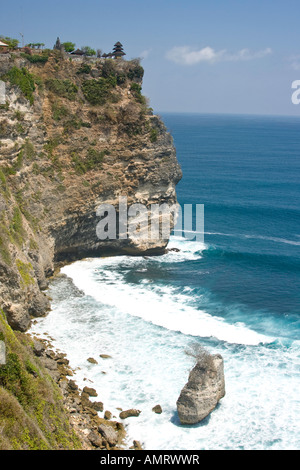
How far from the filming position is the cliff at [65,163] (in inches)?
1352

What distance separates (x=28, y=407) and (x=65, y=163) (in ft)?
93.8

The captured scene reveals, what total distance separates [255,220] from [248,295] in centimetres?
2554

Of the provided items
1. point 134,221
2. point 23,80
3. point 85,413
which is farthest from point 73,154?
point 85,413

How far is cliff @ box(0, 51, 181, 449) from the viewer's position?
34.3 m

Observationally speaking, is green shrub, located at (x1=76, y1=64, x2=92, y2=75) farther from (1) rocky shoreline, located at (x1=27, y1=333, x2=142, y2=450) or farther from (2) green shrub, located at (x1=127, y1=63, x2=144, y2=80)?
(1) rocky shoreline, located at (x1=27, y1=333, x2=142, y2=450)

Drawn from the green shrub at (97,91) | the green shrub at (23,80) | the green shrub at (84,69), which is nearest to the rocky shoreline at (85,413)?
the green shrub at (23,80)

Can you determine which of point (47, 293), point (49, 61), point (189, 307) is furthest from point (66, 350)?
point (49, 61)

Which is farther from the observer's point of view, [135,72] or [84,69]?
[135,72]

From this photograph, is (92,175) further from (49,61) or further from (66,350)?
(66,350)

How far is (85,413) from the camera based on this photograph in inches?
956

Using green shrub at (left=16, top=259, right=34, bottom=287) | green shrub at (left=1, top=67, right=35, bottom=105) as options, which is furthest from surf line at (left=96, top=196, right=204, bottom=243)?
green shrub at (left=16, top=259, right=34, bottom=287)

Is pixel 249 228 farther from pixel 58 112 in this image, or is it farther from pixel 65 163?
pixel 58 112

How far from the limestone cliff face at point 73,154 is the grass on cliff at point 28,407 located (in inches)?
548

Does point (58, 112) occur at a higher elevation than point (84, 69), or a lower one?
lower
